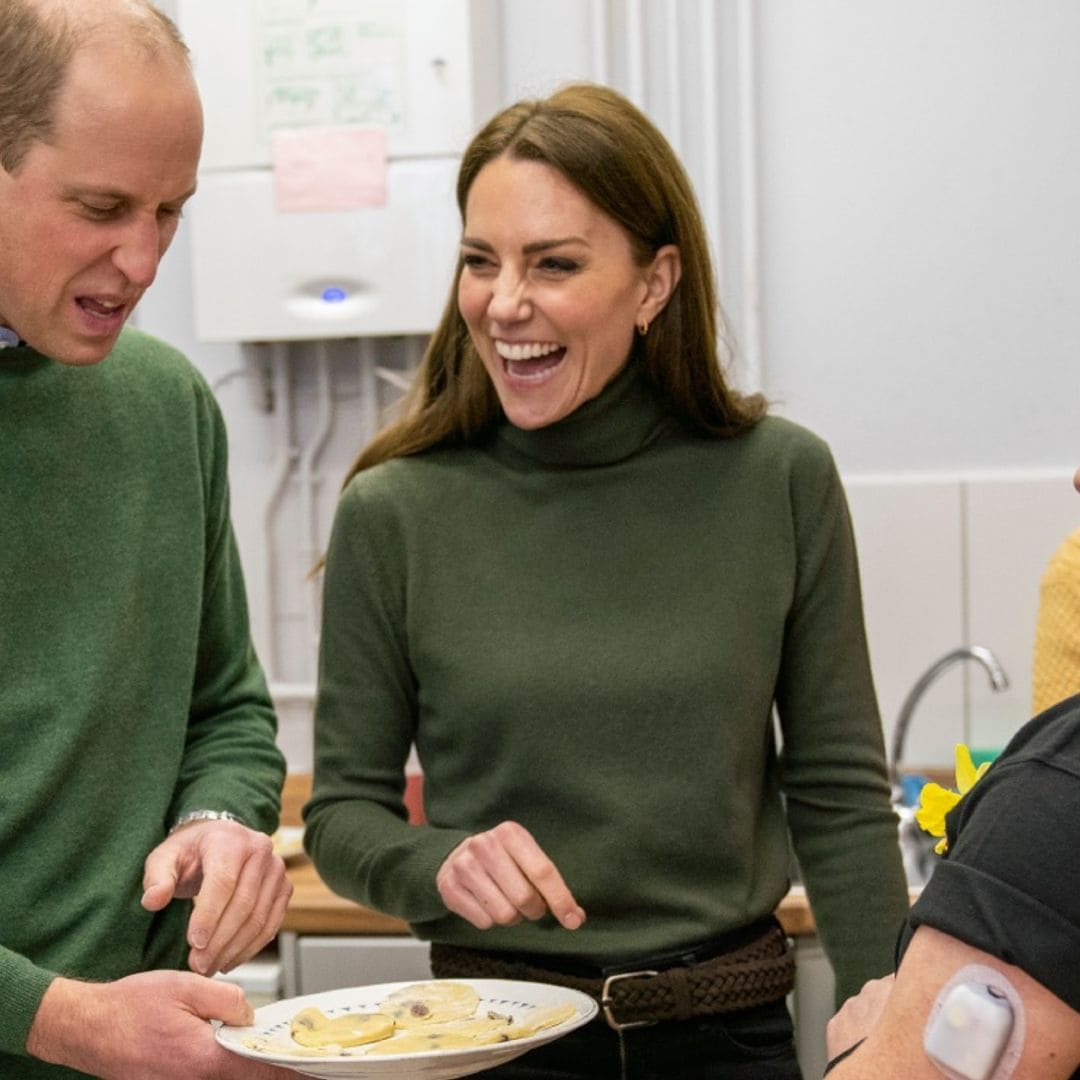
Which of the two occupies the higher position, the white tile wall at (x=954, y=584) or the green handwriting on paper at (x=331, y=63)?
the green handwriting on paper at (x=331, y=63)

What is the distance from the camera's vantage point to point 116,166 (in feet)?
4.09

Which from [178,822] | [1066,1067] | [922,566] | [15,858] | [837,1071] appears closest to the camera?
[1066,1067]

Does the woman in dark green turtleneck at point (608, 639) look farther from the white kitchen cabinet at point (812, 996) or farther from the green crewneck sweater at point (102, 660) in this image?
the white kitchen cabinet at point (812, 996)

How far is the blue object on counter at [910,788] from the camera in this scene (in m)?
2.65

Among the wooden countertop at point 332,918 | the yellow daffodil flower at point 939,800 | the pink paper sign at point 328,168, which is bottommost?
the wooden countertop at point 332,918

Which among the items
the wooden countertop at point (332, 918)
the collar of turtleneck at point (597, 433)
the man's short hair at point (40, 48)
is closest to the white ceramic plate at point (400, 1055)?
the collar of turtleneck at point (597, 433)

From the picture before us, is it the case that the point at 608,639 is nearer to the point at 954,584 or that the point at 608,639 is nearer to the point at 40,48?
the point at 40,48

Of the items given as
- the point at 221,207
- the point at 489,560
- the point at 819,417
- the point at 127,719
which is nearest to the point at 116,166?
the point at 127,719

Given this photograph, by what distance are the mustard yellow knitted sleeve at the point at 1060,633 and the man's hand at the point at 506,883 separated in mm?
602

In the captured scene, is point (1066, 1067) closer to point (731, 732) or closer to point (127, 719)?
point (731, 732)

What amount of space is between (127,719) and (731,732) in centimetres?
55

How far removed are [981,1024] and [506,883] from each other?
556 mm

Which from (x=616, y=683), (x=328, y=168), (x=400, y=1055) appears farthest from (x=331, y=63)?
(x=400, y=1055)

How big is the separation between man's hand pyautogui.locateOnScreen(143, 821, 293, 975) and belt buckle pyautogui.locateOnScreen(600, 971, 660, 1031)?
299mm
